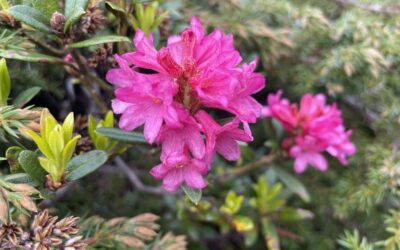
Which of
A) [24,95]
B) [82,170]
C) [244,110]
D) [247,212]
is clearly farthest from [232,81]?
[247,212]

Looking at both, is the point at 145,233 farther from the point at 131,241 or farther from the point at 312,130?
the point at 312,130

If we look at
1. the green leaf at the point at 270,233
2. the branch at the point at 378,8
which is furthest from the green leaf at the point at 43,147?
the branch at the point at 378,8

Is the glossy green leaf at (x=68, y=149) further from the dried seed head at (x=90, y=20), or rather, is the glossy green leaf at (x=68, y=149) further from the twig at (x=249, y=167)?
the twig at (x=249, y=167)

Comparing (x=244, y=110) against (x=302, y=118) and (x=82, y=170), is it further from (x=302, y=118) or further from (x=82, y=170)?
(x=302, y=118)

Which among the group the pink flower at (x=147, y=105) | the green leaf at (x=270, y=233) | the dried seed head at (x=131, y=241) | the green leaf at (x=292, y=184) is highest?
the pink flower at (x=147, y=105)

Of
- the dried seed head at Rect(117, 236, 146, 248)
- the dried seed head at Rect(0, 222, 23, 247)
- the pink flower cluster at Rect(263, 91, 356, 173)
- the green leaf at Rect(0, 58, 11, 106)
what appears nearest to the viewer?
the dried seed head at Rect(0, 222, 23, 247)

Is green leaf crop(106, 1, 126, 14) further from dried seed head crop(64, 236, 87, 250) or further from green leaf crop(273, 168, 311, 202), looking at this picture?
green leaf crop(273, 168, 311, 202)

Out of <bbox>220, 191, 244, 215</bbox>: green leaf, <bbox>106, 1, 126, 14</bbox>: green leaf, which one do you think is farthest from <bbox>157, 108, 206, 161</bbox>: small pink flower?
<bbox>220, 191, 244, 215</bbox>: green leaf
